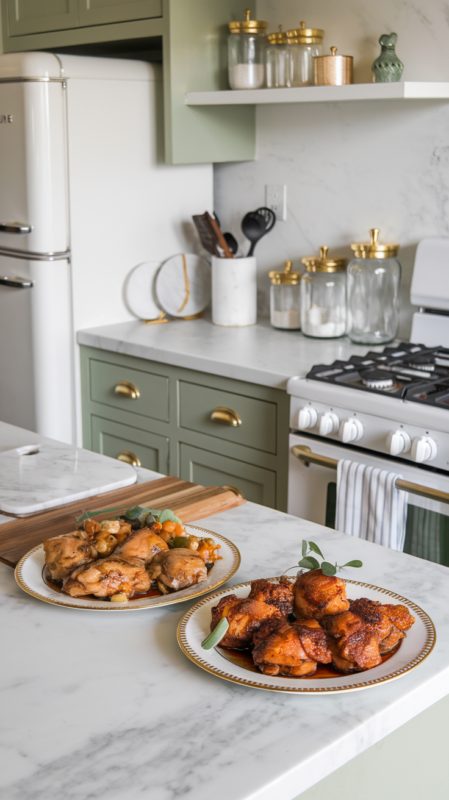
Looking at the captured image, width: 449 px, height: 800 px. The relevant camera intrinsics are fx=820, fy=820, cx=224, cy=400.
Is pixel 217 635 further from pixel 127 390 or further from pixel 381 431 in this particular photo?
pixel 127 390

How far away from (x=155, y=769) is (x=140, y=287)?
7.63ft

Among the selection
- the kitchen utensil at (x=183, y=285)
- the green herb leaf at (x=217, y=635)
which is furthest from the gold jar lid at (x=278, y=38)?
the green herb leaf at (x=217, y=635)

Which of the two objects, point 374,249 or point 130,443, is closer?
point 374,249

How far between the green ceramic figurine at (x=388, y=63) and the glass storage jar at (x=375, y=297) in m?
0.44

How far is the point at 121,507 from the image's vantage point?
1312mm

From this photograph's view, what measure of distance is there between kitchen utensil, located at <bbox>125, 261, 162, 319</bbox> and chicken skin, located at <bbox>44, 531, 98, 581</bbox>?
1930 millimetres

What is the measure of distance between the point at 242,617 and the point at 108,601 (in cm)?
20

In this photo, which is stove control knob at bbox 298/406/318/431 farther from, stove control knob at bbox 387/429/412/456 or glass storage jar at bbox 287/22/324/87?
glass storage jar at bbox 287/22/324/87

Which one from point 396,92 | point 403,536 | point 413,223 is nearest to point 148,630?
point 403,536

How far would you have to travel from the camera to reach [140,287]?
9.54 feet

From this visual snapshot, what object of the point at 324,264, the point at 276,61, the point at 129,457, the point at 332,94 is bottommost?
the point at 129,457

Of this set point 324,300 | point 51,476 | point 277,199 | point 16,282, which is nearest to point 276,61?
point 277,199

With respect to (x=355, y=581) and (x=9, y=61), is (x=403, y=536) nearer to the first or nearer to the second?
(x=355, y=581)

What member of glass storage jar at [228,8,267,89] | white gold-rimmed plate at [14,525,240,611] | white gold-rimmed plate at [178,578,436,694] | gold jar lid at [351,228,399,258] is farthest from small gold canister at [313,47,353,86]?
white gold-rimmed plate at [178,578,436,694]
